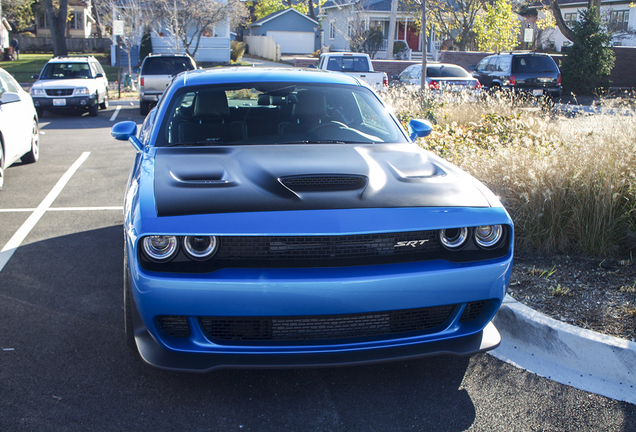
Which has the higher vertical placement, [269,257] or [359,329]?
[269,257]

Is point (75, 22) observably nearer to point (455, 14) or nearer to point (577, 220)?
point (455, 14)

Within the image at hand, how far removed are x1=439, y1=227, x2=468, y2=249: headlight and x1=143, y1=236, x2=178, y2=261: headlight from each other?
1293 mm

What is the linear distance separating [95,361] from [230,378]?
80 centimetres

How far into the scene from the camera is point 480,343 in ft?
9.89

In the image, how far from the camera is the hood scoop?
120 inches

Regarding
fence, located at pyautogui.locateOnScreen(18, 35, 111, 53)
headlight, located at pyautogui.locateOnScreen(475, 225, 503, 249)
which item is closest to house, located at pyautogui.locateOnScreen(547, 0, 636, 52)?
fence, located at pyautogui.locateOnScreen(18, 35, 111, 53)

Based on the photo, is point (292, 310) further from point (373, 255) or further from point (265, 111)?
point (265, 111)

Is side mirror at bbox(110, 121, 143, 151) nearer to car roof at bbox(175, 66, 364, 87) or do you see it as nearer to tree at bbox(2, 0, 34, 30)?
car roof at bbox(175, 66, 364, 87)

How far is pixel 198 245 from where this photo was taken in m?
2.75

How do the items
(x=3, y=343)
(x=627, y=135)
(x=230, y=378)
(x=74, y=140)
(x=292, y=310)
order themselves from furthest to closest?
(x=74, y=140), (x=627, y=135), (x=3, y=343), (x=230, y=378), (x=292, y=310)

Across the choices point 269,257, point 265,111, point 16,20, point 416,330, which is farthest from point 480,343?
point 16,20

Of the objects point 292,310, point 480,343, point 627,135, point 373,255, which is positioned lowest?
point 480,343

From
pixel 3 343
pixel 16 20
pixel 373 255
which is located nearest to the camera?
pixel 373 255

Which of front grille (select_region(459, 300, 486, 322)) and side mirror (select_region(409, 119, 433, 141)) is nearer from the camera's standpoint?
front grille (select_region(459, 300, 486, 322))
